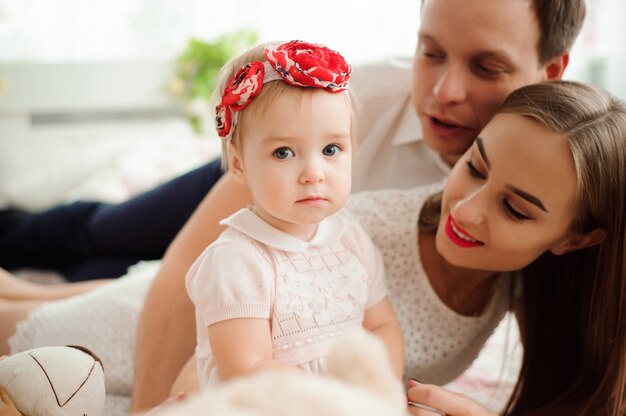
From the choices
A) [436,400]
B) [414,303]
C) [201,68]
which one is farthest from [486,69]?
[201,68]

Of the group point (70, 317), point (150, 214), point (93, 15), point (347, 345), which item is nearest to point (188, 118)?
point (93, 15)

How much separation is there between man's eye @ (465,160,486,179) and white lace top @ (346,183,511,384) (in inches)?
8.6

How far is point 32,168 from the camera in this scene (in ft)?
11.6

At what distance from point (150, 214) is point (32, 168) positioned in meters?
1.71

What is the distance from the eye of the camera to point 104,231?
2254 mm

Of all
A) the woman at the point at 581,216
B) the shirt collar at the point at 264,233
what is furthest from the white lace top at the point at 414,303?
the shirt collar at the point at 264,233

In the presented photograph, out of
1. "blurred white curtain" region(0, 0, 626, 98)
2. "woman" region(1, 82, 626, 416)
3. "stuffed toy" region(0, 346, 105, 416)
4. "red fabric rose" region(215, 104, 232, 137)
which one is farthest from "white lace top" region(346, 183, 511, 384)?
"blurred white curtain" region(0, 0, 626, 98)

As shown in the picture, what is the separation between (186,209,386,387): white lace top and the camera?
914 mm

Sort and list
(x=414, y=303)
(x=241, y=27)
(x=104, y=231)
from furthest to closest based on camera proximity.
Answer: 1. (x=241, y=27)
2. (x=104, y=231)
3. (x=414, y=303)

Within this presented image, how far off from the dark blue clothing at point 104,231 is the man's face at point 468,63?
2.42 feet

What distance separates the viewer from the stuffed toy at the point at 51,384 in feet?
2.58

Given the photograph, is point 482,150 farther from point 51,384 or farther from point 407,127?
point 51,384

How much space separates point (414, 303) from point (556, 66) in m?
Result: 0.65

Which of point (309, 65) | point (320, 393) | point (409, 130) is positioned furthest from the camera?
point (409, 130)
